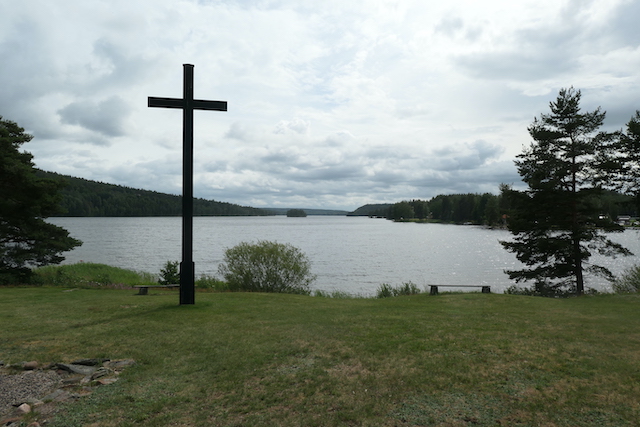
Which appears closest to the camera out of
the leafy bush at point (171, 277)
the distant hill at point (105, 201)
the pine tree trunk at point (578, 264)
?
the leafy bush at point (171, 277)

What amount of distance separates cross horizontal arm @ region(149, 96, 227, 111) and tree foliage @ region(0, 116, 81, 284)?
40.7 ft

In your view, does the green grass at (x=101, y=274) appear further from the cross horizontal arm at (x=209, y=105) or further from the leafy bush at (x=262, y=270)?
the cross horizontal arm at (x=209, y=105)

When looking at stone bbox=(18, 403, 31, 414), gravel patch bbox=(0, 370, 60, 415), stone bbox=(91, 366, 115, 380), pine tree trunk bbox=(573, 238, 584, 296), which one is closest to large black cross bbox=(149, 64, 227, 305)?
stone bbox=(91, 366, 115, 380)

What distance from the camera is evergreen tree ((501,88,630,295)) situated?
70.8 ft

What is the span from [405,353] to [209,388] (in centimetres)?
333

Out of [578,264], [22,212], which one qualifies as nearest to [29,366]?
[22,212]

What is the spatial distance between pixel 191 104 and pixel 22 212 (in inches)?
565

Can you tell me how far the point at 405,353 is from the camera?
668cm

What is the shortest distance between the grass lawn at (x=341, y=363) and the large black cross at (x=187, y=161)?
90 centimetres

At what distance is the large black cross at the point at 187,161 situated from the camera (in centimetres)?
1124

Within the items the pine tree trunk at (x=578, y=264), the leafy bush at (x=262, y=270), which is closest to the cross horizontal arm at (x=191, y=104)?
the leafy bush at (x=262, y=270)

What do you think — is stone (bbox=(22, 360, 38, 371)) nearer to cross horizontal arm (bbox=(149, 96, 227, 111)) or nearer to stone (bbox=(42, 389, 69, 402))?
stone (bbox=(42, 389, 69, 402))

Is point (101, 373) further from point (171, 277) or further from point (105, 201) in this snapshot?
point (105, 201)

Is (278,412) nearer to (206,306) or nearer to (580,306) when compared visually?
(206,306)
